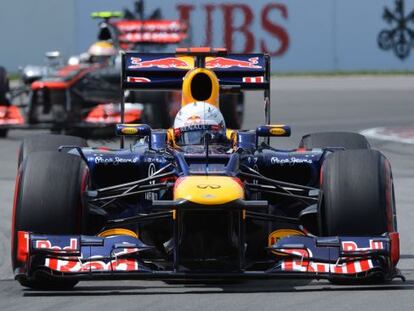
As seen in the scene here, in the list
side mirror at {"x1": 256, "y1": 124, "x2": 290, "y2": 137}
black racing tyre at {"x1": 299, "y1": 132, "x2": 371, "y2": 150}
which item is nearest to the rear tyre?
side mirror at {"x1": 256, "y1": 124, "x2": 290, "y2": 137}

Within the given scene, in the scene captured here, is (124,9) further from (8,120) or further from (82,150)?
(82,150)

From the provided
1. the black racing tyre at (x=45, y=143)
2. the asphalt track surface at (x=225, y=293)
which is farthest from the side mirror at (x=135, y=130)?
the asphalt track surface at (x=225, y=293)

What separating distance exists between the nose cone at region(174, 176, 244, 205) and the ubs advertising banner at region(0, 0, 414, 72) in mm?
27027

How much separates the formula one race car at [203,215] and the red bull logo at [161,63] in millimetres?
1280

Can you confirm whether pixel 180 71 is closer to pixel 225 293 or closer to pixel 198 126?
pixel 198 126

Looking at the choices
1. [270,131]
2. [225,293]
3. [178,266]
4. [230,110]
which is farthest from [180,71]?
[230,110]

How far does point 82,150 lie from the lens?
34.3 ft

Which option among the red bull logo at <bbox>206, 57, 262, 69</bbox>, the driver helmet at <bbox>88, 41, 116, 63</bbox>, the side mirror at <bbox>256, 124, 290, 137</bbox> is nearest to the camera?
the side mirror at <bbox>256, 124, 290, 137</bbox>

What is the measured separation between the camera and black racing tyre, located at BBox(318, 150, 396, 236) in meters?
9.13

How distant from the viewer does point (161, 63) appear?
11742 millimetres

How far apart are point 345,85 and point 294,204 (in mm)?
24129

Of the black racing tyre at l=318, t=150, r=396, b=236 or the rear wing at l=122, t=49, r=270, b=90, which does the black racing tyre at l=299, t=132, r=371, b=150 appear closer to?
the rear wing at l=122, t=49, r=270, b=90

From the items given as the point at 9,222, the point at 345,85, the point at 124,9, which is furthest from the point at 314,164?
the point at 124,9

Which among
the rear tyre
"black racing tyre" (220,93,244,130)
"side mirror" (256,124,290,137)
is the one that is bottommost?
"black racing tyre" (220,93,244,130)
